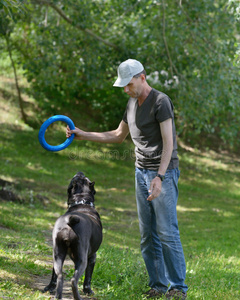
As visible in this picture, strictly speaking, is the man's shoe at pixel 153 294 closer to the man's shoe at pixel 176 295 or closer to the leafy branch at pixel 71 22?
the man's shoe at pixel 176 295

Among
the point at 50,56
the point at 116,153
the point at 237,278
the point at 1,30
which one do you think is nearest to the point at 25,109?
the point at 116,153

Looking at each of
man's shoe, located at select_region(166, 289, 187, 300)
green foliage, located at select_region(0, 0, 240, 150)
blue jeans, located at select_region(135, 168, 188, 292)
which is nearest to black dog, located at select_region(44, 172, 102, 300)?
blue jeans, located at select_region(135, 168, 188, 292)

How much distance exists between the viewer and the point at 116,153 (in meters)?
16.5

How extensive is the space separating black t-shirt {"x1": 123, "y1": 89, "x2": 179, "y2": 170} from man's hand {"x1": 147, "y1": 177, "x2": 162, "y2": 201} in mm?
194

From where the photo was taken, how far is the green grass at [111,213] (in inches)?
186

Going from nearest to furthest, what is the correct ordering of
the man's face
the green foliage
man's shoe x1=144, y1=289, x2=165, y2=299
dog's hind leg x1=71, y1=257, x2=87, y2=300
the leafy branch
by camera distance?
dog's hind leg x1=71, y1=257, x2=87, y2=300, the man's face, man's shoe x1=144, y1=289, x2=165, y2=299, the leafy branch, the green foliage

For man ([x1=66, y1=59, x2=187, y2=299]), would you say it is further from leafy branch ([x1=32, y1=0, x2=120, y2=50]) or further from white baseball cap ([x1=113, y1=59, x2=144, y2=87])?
leafy branch ([x1=32, y1=0, x2=120, y2=50])

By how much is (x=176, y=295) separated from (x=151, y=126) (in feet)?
5.30

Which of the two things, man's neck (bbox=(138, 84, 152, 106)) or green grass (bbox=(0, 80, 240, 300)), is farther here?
green grass (bbox=(0, 80, 240, 300))

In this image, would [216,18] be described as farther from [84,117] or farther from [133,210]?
[84,117]

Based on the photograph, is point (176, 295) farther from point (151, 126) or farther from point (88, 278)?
point (151, 126)

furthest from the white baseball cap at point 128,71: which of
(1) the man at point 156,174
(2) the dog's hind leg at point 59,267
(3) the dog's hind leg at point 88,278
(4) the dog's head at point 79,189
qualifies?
(3) the dog's hind leg at point 88,278

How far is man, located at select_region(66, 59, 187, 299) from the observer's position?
13.1 ft

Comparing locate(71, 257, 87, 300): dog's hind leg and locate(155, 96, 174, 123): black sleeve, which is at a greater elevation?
locate(155, 96, 174, 123): black sleeve
